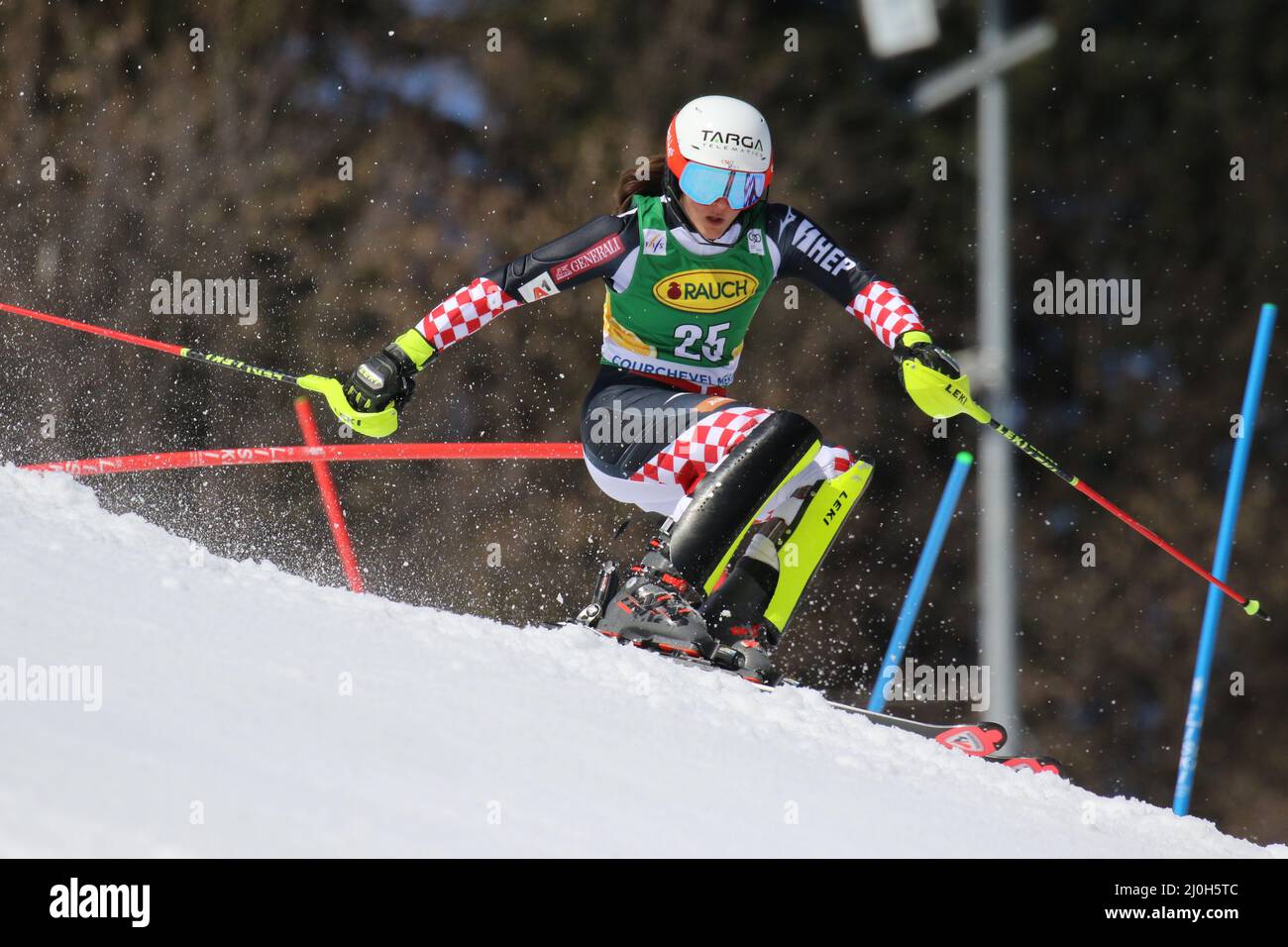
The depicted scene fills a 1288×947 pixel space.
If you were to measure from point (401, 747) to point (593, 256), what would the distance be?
1902mm

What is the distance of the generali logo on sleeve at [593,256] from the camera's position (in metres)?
4.27

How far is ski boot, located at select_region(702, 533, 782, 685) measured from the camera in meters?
4.26

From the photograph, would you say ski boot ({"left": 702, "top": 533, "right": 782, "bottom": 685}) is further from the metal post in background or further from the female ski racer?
the metal post in background

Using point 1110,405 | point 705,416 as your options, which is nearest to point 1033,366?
point 1110,405

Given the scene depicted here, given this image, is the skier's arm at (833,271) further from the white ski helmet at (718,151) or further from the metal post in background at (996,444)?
the metal post in background at (996,444)

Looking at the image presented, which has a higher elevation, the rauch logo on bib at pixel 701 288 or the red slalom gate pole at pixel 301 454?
the rauch logo on bib at pixel 701 288

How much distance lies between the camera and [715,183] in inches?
164

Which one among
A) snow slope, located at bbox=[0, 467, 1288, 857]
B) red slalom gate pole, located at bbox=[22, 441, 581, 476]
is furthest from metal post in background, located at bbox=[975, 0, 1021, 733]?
snow slope, located at bbox=[0, 467, 1288, 857]

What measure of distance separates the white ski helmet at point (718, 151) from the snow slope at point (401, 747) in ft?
4.12

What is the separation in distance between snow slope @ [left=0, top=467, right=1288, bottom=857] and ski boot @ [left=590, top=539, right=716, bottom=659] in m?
0.15

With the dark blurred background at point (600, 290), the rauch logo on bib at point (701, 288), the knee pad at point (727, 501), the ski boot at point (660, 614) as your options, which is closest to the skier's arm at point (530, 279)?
the rauch logo on bib at point (701, 288)
